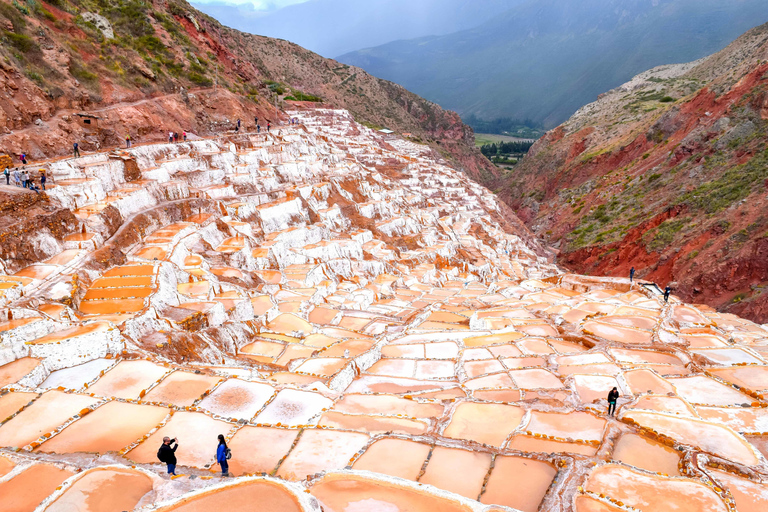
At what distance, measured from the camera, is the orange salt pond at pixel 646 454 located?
10.0 meters

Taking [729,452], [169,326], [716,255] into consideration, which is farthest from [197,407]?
[716,255]

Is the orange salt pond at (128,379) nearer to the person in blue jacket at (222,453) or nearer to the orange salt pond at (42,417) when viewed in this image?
the orange salt pond at (42,417)

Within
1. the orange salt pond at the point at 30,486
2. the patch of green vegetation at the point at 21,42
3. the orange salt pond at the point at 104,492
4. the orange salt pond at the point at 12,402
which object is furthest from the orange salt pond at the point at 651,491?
the patch of green vegetation at the point at 21,42

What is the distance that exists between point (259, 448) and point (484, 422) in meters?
5.91

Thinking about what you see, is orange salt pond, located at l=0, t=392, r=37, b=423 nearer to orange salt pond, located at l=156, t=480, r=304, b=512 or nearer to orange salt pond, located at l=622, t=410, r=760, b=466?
orange salt pond, located at l=156, t=480, r=304, b=512

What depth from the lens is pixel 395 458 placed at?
396 inches

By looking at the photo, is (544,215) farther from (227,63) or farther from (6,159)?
(6,159)

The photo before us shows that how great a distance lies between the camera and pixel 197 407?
11414 millimetres

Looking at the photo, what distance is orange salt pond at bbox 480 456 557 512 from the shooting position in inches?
344

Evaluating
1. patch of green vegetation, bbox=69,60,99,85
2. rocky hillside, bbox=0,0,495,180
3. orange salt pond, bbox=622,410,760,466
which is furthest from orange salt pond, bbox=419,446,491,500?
patch of green vegetation, bbox=69,60,99,85

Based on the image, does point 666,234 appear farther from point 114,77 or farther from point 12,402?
point 114,77

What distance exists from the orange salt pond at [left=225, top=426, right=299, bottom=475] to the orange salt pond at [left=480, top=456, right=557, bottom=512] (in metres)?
4.52

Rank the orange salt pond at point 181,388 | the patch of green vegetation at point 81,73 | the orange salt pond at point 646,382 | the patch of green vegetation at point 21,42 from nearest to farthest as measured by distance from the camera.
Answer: the orange salt pond at point 181,388
the orange salt pond at point 646,382
the patch of green vegetation at point 21,42
the patch of green vegetation at point 81,73

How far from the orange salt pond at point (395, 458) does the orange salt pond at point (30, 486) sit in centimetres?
564
